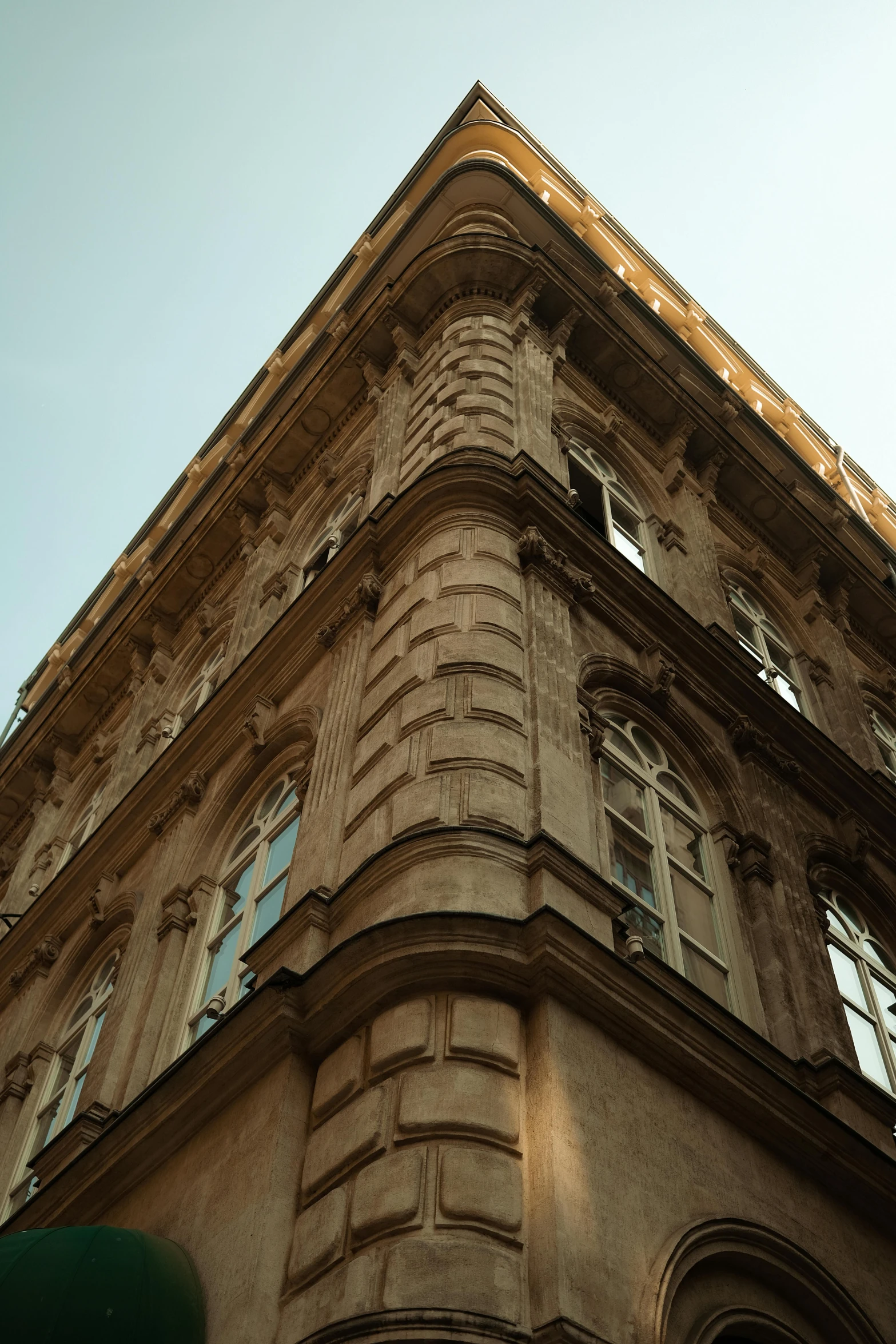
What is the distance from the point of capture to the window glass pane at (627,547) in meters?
18.6

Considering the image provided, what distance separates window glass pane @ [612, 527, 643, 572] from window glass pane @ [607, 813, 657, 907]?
6.44 metres

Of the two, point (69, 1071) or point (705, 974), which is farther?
point (69, 1071)

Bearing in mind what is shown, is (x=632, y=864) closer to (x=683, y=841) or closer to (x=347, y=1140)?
(x=683, y=841)

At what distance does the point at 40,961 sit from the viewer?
713 inches

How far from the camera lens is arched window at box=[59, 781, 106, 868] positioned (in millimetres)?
22391

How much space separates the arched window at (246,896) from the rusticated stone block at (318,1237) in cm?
370

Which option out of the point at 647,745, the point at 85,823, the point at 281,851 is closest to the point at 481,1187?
the point at 281,851

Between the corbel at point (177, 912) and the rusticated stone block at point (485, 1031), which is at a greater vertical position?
the corbel at point (177, 912)

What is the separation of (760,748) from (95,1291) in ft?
31.5

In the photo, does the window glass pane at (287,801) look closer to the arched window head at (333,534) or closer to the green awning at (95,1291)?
the arched window head at (333,534)

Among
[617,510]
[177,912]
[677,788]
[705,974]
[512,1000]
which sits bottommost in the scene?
[512,1000]

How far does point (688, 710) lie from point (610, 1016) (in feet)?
21.0

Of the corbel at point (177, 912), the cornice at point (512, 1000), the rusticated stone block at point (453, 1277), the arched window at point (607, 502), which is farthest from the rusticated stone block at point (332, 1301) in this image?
the arched window at point (607, 502)

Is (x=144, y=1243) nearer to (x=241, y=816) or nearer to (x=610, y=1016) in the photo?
(x=610, y=1016)
